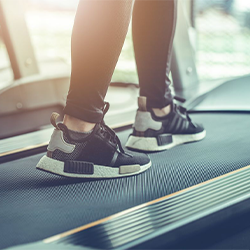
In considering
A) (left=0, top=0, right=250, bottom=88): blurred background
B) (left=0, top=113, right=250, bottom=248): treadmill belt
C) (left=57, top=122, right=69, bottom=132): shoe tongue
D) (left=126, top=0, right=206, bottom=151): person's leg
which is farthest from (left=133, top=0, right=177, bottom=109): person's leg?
(left=0, top=0, right=250, bottom=88): blurred background

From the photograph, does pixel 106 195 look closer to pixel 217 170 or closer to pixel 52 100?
pixel 217 170

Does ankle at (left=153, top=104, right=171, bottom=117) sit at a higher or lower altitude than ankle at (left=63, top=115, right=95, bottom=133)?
lower

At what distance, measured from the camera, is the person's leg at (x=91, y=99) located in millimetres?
867

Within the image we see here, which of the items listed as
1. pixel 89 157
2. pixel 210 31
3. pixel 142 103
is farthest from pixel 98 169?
pixel 210 31

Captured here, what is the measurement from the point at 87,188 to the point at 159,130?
427 mm

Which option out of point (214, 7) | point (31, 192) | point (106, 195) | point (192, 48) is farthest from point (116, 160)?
point (214, 7)

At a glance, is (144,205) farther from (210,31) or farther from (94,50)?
(210,31)

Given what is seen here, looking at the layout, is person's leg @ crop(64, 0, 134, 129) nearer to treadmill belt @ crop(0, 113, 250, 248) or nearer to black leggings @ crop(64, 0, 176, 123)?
black leggings @ crop(64, 0, 176, 123)

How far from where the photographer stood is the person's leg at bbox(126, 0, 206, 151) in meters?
1.18

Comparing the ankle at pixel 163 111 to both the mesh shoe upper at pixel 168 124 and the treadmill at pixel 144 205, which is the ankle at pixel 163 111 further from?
the treadmill at pixel 144 205

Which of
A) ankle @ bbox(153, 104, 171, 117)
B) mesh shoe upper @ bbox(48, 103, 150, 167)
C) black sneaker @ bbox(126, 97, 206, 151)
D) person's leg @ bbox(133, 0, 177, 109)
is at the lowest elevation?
black sneaker @ bbox(126, 97, 206, 151)

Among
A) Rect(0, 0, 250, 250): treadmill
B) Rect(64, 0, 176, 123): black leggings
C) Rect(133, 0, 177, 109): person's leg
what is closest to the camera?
Rect(0, 0, 250, 250): treadmill

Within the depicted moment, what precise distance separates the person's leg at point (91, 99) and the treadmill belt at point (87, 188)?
0.21 ft

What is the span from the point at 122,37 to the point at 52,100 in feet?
7.13
